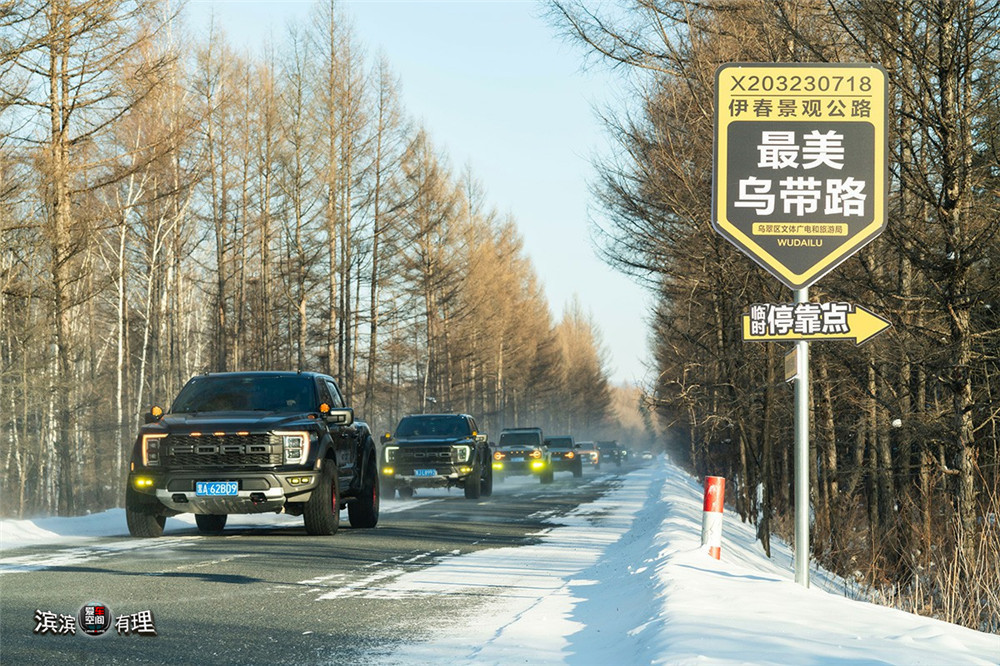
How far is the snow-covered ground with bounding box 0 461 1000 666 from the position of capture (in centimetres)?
579

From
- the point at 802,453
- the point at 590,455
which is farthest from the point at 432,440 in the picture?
the point at 590,455

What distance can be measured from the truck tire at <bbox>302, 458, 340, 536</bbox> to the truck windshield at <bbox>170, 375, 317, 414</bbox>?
1.00m

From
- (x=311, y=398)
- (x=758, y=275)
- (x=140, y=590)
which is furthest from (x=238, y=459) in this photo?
(x=758, y=275)

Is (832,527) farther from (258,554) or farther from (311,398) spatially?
(258,554)

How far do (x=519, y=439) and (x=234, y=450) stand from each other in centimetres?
2559

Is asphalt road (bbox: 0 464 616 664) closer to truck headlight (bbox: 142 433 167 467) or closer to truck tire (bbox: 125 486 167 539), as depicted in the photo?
truck tire (bbox: 125 486 167 539)

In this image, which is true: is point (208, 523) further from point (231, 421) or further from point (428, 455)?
point (428, 455)

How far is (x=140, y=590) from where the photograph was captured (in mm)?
8852

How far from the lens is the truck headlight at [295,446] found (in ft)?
44.5

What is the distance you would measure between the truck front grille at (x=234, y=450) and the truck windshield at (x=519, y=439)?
25.2 metres

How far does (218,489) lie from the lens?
526 inches

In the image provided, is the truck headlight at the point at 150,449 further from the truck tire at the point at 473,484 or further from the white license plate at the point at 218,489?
the truck tire at the point at 473,484

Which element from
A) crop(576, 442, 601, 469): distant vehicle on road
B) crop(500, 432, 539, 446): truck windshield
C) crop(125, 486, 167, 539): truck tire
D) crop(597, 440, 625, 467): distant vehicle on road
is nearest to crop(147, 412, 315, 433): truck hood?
crop(125, 486, 167, 539): truck tire

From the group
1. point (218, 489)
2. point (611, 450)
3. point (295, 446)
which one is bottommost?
point (611, 450)
